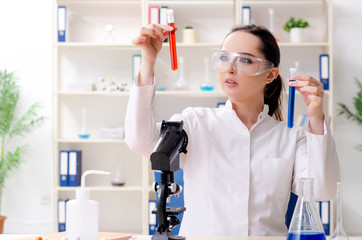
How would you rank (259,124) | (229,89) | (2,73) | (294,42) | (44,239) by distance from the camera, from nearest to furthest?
(44,239)
(229,89)
(259,124)
(294,42)
(2,73)

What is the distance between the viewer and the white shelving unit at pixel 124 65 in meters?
4.48

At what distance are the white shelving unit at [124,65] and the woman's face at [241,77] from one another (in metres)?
2.67

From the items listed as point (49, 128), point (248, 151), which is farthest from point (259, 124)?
point (49, 128)

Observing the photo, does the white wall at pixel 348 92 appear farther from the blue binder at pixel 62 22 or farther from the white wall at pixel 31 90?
the white wall at pixel 31 90

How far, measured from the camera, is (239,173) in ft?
5.77

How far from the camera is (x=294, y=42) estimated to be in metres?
4.23

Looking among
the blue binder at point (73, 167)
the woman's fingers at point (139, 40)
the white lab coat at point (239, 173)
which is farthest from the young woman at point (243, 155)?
the blue binder at point (73, 167)

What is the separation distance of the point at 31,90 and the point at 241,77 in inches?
129

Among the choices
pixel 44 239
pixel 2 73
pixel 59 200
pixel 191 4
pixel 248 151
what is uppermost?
pixel 191 4

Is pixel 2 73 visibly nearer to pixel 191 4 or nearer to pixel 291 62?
pixel 191 4

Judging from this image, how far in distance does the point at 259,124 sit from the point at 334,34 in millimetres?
2934

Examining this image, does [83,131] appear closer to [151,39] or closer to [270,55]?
[270,55]

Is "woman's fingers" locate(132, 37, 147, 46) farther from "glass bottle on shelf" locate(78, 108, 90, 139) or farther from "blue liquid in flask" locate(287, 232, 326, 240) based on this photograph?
"glass bottle on shelf" locate(78, 108, 90, 139)

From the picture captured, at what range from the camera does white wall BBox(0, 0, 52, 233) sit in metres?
4.62
